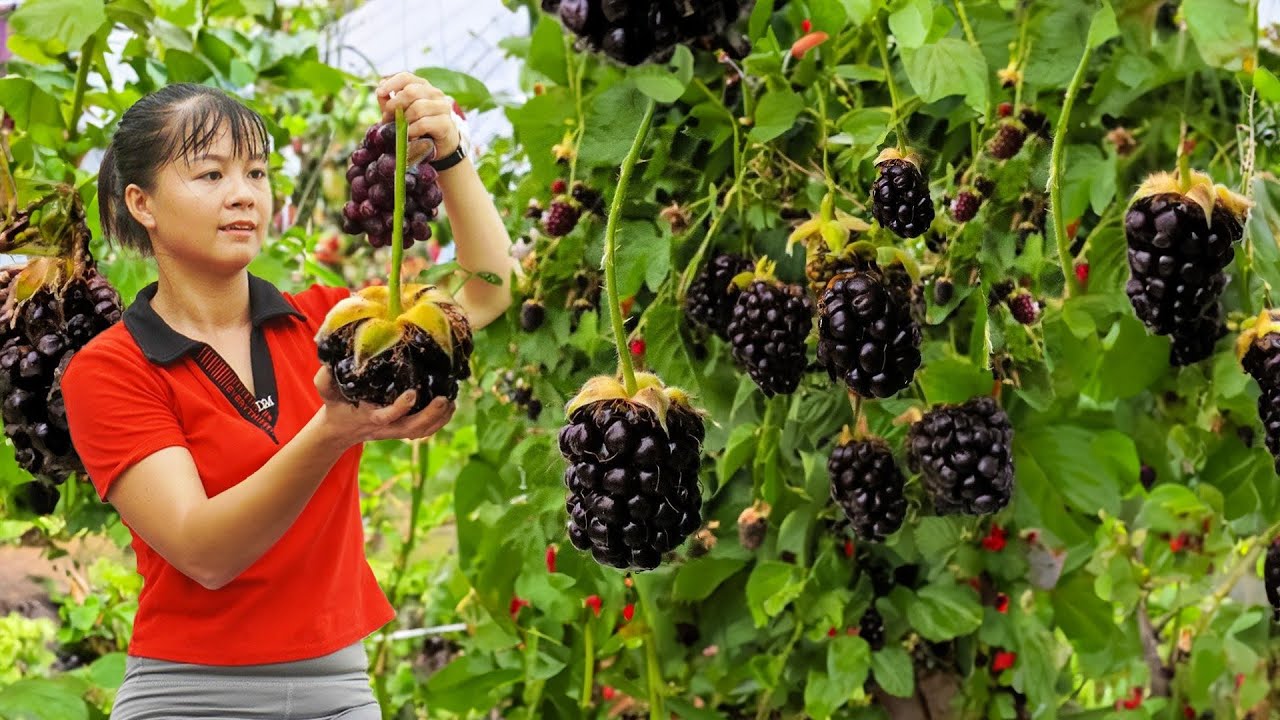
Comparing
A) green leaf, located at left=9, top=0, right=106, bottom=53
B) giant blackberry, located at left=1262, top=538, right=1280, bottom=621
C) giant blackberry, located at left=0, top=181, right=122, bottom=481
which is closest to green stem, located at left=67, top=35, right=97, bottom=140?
green leaf, located at left=9, top=0, right=106, bottom=53

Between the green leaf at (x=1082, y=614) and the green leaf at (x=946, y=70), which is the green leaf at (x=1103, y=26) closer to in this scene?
the green leaf at (x=946, y=70)

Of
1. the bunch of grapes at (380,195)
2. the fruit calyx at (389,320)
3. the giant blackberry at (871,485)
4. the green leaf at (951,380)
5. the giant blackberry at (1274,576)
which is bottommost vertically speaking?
the giant blackberry at (1274,576)

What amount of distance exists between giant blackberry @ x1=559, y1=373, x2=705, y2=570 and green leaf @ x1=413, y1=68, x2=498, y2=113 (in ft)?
1.56

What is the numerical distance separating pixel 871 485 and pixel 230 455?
419 mm

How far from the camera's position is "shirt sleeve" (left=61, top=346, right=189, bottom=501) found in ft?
2.85

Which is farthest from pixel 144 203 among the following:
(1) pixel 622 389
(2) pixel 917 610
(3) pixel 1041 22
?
(2) pixel 917 610

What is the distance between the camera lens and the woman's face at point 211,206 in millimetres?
884

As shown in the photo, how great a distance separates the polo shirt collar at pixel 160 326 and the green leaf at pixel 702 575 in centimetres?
48

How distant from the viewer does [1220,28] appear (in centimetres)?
69

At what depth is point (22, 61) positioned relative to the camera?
1292mm

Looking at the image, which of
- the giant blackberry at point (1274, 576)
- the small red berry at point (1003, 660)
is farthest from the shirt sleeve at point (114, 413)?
the small red berry at point (1003, 660)

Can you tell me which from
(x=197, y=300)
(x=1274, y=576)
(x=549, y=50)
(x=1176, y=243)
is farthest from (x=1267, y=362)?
(x=197, y=300)

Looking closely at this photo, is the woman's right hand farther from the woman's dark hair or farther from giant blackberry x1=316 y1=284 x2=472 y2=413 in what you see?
the woman's dark hair

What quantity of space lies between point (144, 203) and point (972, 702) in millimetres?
930
